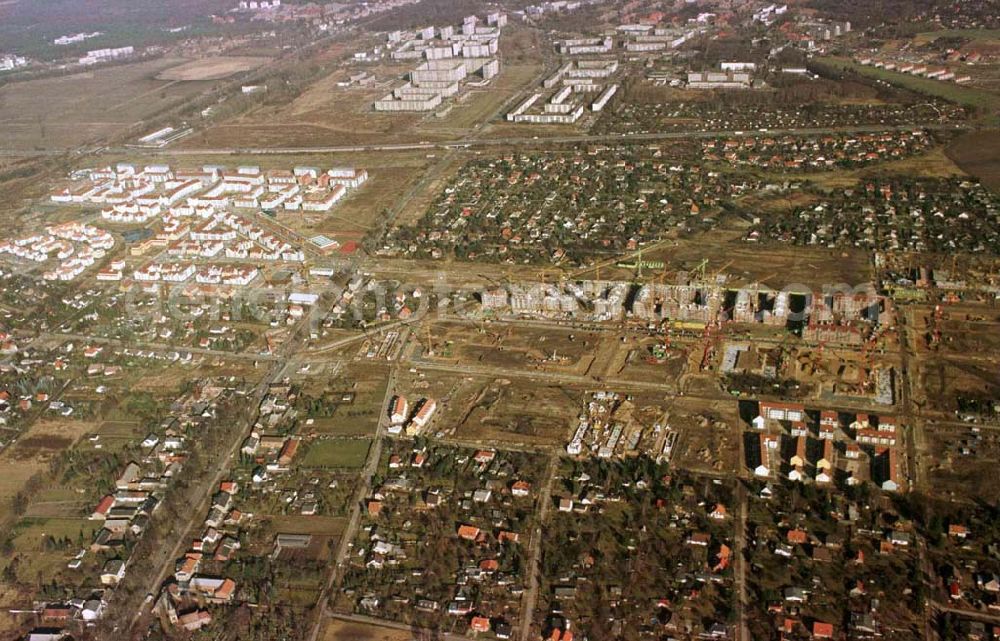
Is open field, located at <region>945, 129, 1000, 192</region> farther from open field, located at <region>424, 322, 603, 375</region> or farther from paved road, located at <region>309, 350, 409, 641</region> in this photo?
paved road, located at <region>309, 350, 409, 641</region>

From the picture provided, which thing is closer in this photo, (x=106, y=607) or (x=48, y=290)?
(x=106, y=607)

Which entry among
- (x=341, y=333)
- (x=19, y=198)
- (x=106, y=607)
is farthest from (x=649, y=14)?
(x=106, y=607)

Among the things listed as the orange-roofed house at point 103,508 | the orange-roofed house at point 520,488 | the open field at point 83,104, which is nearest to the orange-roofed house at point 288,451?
the orange-roofed house at point 103,508

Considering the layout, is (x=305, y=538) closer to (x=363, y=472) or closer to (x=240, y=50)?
(x=363, y=472)

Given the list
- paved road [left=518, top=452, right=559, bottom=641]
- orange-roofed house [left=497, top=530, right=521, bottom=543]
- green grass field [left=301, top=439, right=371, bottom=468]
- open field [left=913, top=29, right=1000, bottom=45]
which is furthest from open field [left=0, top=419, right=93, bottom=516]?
open field [left=913, top=29, right=1000, bottom=45]

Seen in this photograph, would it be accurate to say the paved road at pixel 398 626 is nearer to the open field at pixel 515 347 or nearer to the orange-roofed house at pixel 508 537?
the orange-roofed house at pixel 508 537

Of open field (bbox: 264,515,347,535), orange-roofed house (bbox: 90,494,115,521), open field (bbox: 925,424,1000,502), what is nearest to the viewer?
open field (bbox: 925,424,1000,502)
